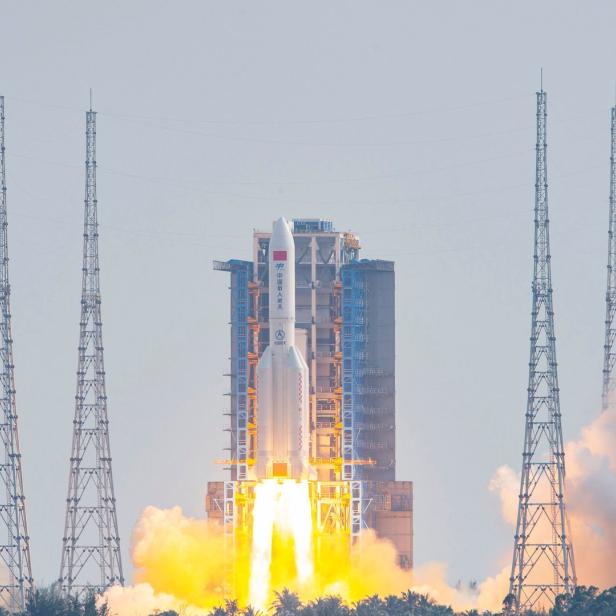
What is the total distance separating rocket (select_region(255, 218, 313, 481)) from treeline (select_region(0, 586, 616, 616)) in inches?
294

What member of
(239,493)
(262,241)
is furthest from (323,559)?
(262,241)

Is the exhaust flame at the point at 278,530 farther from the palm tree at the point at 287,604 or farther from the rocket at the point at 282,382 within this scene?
the palm tree at the point at 287,604

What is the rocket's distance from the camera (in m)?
168

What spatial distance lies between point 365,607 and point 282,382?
15.1 metres

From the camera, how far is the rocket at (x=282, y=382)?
16838 cm

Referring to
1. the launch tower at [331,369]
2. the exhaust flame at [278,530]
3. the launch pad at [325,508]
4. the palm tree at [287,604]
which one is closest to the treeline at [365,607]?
the palm tree at [287,604]

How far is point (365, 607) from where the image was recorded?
159 m

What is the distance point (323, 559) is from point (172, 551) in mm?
11045

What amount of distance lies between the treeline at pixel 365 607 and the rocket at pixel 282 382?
7463 mm

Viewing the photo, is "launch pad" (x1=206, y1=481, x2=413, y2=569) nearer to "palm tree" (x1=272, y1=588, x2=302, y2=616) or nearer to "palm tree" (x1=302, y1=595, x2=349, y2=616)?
"palm tree" (x1=272, y1=588, x2=302, y2=616)

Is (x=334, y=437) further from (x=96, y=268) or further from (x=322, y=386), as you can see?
(x=96, y=268)

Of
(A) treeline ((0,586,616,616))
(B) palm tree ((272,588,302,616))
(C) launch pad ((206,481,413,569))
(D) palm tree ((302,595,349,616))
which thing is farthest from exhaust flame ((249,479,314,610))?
(D) palm tree ((302,595,349,616))

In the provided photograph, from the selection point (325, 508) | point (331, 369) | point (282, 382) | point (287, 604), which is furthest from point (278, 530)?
point (331, 369)

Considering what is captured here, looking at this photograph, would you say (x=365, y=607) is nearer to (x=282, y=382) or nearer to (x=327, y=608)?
(x=327, y=608)
